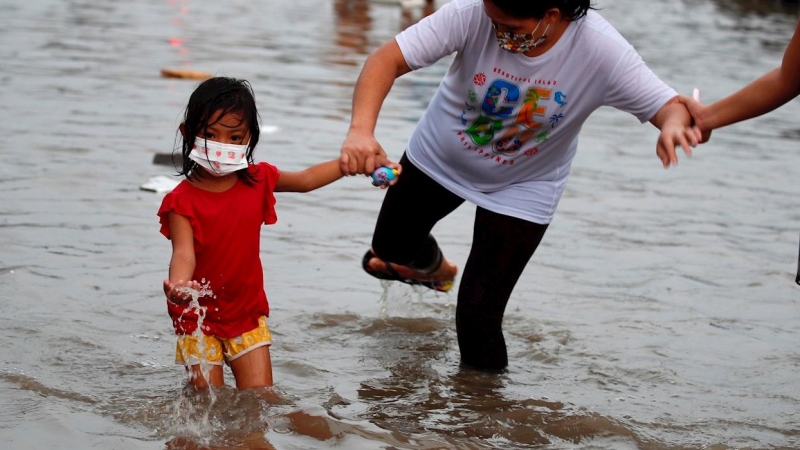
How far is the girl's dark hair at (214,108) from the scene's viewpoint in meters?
3.94

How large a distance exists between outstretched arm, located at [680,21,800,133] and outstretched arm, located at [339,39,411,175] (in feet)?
3.67

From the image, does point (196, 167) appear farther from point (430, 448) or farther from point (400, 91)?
point (400, 91)

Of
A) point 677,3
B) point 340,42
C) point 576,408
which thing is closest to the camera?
point 576,408

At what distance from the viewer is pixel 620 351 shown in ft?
18.0

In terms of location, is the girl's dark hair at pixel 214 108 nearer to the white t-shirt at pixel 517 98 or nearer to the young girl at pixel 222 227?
the young girl at pixel 222 227

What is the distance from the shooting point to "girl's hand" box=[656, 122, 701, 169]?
12.9 ft

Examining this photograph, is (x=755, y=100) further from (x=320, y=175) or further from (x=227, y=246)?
(x=227, y=246)

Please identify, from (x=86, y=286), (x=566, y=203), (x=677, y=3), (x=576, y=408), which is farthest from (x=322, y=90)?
(x=677, y=3)

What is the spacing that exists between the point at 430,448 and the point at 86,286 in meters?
2.46

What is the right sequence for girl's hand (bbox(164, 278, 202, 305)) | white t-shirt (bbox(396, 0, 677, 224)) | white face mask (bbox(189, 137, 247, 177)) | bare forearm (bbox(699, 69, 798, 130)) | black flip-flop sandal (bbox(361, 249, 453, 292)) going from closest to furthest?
girl's hand (bbox(164, 278, 202, 305))
white face mask (bbox(189, 137, 247, 177))
bare forearm (bbox(699, 69, 798, 130))
white t-shirt (bbox(396, 0, 677, 224))
black flip-flop sandal (bbox(361, 249, 453, 292))

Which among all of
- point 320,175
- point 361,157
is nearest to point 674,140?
point 361,157

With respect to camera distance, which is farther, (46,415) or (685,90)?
(685,90)

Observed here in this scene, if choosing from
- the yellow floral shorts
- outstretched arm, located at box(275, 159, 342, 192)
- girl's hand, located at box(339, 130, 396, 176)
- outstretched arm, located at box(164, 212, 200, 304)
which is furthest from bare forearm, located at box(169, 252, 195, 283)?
Result: girl's hand, located at box(339, 130, 396, 176)

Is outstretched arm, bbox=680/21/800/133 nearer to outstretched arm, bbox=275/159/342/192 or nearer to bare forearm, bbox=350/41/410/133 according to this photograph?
bare forearm, bbox=350/41/410/133
